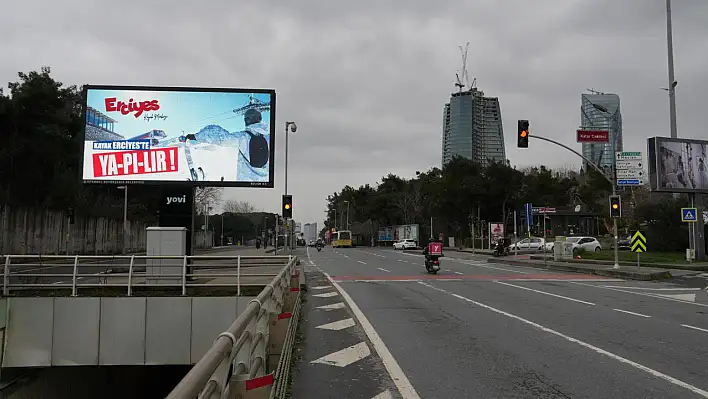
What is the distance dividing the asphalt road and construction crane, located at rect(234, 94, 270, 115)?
29.1 feet

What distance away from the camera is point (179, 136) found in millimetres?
21984

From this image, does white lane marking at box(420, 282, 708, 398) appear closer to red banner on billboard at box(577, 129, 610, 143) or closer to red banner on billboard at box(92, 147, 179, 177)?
red banner on billboard at box(92, 147, 179, 177)

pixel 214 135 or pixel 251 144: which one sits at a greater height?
pixel 214 135

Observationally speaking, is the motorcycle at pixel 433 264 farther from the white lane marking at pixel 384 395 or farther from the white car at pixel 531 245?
the white car at pixel 531 245

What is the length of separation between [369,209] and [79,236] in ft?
209

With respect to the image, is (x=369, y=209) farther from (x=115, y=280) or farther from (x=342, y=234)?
(x=115, y=280)

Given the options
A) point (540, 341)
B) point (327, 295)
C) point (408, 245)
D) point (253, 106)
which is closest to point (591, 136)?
point (253, 106)

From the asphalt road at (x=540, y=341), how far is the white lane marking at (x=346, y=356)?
0.29 meters

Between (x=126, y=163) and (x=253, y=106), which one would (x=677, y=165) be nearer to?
(x=253, y=106)

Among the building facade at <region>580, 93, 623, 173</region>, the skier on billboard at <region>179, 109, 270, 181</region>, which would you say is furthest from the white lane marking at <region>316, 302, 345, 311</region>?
the building facade at <region>580, 93, 623, 173</region>

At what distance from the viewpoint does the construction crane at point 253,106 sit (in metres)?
22.5

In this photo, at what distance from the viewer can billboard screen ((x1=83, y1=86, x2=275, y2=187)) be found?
2148 cm

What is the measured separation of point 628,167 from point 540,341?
21.4 meters

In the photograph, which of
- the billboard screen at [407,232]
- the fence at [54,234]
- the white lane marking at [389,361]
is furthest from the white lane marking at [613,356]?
the billboard screen at [407,232]
